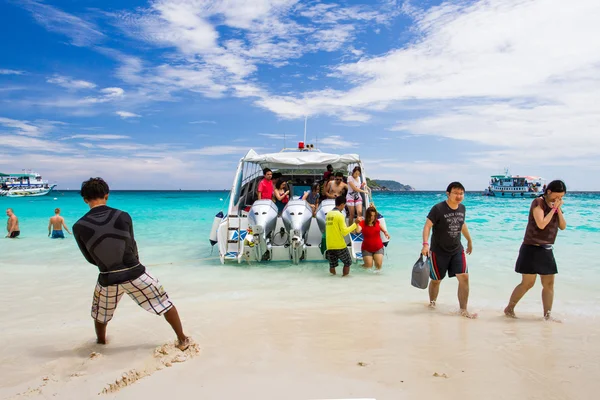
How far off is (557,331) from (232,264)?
5.96 metres

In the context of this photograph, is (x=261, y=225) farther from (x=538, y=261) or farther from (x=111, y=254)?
(x=538, y=261)

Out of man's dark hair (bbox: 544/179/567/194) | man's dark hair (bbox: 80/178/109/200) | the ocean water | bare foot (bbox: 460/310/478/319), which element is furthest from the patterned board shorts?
man's dark hair (bbox: 544/179/567/194)

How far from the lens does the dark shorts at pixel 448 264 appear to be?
479 centimetres

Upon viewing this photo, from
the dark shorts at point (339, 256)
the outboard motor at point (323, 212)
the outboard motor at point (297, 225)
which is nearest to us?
the dark shorts at point (339, 256)

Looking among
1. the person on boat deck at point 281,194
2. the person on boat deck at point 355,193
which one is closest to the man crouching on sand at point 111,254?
the person on boat deck at point 355,193

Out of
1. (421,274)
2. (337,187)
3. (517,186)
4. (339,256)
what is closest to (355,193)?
(337,187)

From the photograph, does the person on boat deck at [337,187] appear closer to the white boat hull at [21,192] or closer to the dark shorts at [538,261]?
the dark shorts at [538,261]

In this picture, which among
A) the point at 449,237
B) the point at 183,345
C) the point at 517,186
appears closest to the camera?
the point at 183,345

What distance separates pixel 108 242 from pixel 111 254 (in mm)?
101

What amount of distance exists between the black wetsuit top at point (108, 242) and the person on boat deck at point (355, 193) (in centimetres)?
591

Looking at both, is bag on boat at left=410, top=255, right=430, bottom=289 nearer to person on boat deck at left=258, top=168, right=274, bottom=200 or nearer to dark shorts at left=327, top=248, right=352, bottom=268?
dark shorts at left=327, top=248, right=352, bottom=268

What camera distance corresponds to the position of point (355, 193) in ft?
29.2

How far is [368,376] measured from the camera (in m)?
3.22

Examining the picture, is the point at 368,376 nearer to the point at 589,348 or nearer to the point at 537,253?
the point at 589,348
